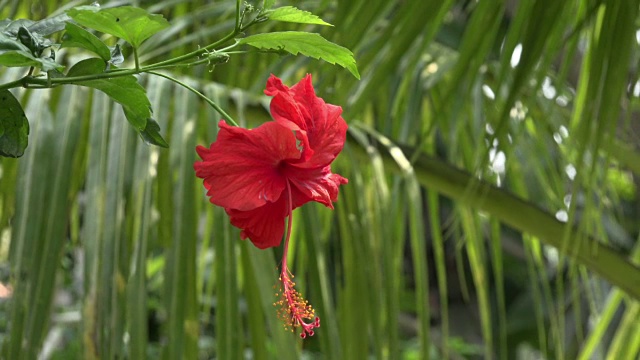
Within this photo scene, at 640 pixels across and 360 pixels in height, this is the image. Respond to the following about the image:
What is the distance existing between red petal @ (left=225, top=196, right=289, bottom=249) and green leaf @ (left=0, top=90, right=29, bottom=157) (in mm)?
72

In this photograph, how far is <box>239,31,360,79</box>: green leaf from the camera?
341mm

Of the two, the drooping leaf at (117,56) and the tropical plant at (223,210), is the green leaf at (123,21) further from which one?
the tropical plant at (223,210)

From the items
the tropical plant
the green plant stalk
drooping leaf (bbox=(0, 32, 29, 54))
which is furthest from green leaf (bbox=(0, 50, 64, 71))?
the green plant stalk

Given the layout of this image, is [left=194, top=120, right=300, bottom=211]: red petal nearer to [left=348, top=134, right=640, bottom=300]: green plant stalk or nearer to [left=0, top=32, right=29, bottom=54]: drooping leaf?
[left=0, top=32, right=29, bottom=54]: drooping leaf

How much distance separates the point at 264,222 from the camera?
37cm

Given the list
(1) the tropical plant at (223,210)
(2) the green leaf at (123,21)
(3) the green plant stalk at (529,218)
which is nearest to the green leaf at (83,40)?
(2) the green leaf at (123,21)

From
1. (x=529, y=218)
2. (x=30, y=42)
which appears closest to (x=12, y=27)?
(x=30, y=42)

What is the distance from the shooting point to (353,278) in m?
0.92

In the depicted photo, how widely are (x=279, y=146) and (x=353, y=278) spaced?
0.57 meters

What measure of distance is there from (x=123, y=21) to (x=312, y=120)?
7 centimetres

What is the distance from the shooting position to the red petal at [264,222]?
14.3 inches

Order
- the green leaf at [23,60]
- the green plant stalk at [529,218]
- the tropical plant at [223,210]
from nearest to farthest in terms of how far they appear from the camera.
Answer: the green leaf at [23,60] → the tropical plant at [223,210] → the green plant stalk at [529,218]

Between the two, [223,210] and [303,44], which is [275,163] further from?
[223,210]

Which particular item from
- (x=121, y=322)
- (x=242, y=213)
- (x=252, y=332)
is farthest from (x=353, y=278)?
(x=242, y=213)
